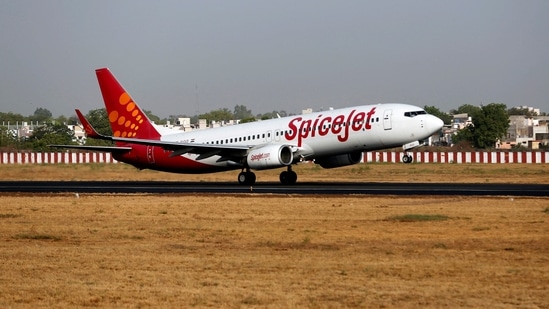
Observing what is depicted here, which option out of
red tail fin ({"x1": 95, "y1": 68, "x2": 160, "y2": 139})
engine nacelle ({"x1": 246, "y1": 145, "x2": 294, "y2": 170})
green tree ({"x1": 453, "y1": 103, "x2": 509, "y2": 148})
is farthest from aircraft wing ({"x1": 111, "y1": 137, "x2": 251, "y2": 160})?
green tree ({"x1": 453, "y1": 103, "x2": 509, "y2": 148})

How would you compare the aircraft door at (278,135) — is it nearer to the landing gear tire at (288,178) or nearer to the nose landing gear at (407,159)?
the landing gear tire at (288,178)

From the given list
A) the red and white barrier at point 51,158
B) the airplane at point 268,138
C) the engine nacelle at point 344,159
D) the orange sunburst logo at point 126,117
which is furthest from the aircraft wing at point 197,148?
the red and white barrier at point 51,158

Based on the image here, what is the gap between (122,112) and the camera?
55.4 m

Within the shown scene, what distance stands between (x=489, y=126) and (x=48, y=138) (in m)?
54.8

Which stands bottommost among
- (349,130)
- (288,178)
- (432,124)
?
(288,178)

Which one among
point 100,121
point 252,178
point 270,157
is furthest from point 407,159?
point 100,121

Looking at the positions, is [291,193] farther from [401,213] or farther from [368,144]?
[401,213]

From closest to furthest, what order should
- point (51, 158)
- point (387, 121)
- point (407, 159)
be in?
point (407, 159) → point (387, 121) → point (51, 158)

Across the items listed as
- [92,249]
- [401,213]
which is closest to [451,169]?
[401,213]

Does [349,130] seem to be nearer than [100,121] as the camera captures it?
Yes

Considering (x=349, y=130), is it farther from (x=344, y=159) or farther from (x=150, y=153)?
(x=150, y=153)

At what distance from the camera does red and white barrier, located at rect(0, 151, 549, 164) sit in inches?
3137

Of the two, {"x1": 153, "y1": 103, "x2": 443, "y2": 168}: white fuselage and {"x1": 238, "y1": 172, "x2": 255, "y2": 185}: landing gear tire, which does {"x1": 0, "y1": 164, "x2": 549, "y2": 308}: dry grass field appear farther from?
{"x1": 238, "y1": 172, "x2": 255, "y2": 185}: landing gear tire

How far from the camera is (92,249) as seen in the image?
22.6 meters
